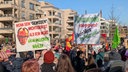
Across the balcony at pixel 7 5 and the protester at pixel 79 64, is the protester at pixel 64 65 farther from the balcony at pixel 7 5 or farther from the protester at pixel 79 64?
the balcony at pixel 7 5

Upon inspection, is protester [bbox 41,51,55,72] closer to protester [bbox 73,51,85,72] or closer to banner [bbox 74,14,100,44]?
protester [bbox 73,51,85,72]

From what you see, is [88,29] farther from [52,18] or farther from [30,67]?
[52,18]

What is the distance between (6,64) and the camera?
28.1 feet

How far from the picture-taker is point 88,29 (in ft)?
45.9

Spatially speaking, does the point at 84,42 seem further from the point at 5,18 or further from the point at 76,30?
the point at 5,18

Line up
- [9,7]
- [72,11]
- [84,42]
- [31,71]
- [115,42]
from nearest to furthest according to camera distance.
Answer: [31,71]
[84,42]
[115,42]
[9,7]
[72,11]

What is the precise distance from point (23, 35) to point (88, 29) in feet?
11.4

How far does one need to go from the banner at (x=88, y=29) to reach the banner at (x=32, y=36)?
9.36ft

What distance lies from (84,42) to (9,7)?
5099 cm

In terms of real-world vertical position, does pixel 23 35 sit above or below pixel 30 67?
above

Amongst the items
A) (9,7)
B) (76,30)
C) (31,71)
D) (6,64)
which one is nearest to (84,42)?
(76,30)

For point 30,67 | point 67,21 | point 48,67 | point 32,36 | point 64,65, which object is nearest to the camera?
point 30,67

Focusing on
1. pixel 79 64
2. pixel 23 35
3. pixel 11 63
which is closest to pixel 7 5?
pixel 23 35

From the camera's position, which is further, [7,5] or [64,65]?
[7,5]
